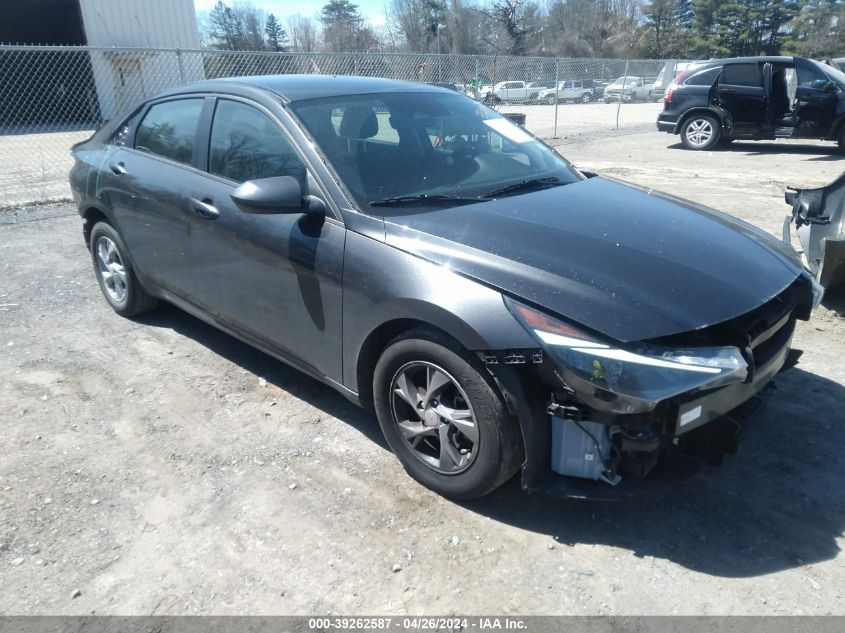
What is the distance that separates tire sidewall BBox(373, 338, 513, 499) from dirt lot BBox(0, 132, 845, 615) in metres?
0.13

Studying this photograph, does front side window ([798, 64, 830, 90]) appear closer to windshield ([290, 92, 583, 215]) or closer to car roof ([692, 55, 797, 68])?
car roof ([692, 55, 797, 68])

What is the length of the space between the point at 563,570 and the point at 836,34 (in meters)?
60.6

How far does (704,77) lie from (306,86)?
39.8 ft

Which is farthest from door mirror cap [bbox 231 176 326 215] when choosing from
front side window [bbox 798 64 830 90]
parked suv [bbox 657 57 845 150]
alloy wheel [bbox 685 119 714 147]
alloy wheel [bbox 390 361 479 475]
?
front side window [bbox 798 64 830 90]

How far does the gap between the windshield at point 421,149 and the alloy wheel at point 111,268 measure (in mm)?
2192

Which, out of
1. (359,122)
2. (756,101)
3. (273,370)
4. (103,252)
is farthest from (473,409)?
(756,101)

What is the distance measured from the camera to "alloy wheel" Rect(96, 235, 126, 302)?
489cm

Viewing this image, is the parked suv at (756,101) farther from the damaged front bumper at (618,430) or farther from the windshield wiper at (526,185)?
the damaged front bumper at (618,430)

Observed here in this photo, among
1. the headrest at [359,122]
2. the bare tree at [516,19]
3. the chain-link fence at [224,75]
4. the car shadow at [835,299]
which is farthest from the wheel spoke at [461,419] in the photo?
the bare tree at [516,19]

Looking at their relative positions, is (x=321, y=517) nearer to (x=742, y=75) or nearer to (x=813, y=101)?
(x=813, y=101)

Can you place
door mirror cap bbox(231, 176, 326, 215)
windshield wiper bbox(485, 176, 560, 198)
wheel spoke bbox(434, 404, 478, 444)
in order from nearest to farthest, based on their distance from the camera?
1. wheel spoke bbox(434, 404, 478, 444)
2. door mirror cap bbox(231, 176, 326, 215)
3. windshield wiper bbox(485, 176, 560, 198)

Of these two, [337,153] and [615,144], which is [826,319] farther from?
[615,144]

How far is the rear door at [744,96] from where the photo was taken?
13.1 metres

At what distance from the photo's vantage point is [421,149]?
3553 mm
